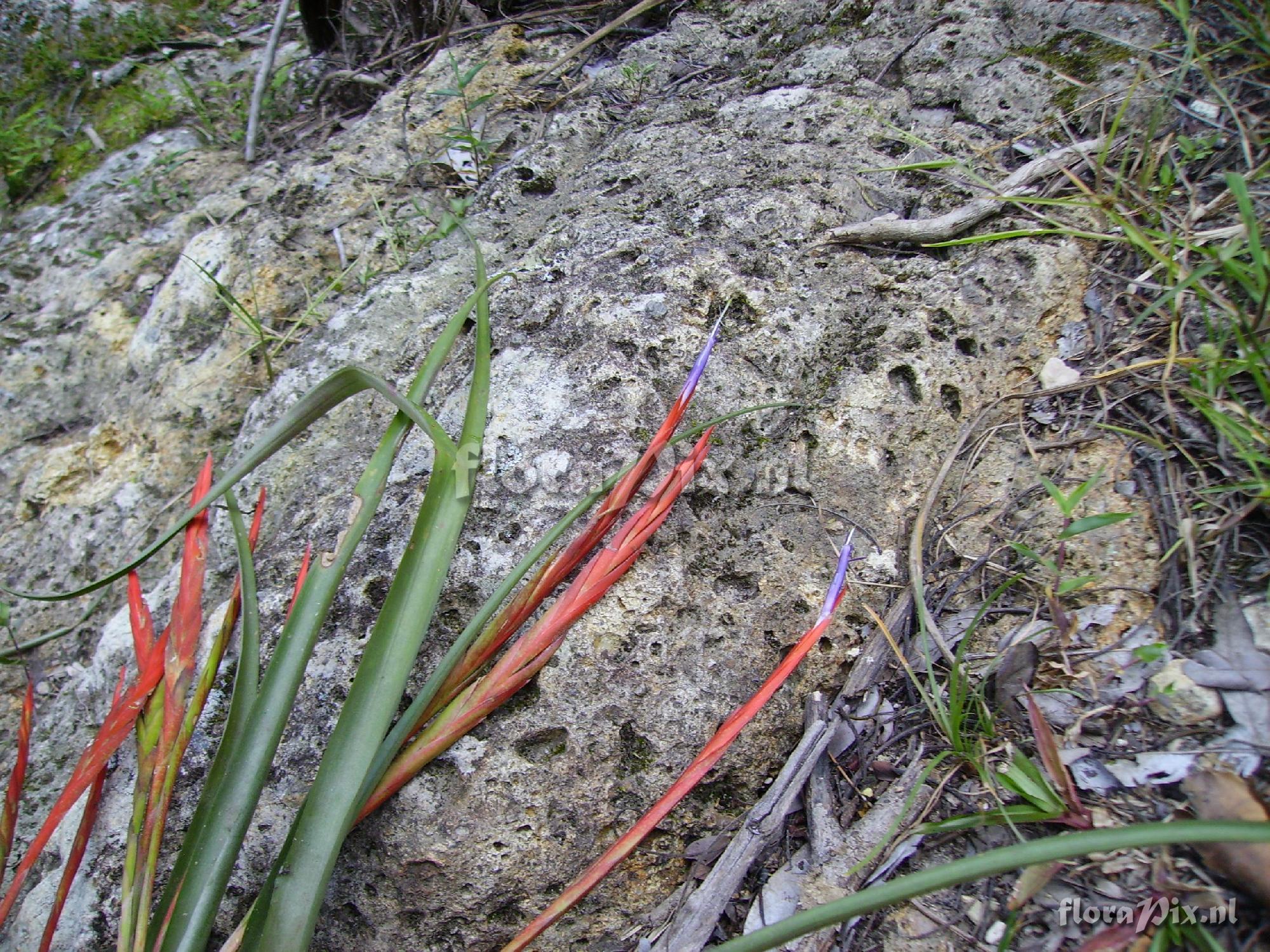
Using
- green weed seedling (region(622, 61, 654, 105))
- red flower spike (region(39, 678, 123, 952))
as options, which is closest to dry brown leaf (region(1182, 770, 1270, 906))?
red flower spike (region(39, 678, 123, 952))

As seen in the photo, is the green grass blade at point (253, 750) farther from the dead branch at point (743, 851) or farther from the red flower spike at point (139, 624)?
the dead branch at point (743, 851)

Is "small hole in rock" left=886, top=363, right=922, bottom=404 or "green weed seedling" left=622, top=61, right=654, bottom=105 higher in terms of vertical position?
"green weed seedling" left=622, top=61, right=654, bottom=105

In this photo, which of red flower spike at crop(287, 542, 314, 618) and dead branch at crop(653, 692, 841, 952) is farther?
red flower spike at crop(287, 542, 314, 618)

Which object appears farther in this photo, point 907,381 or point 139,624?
point 907,381

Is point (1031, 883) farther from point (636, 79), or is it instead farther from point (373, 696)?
point (636, 79)

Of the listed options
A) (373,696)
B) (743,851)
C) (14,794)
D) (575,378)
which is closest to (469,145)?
(575,378)

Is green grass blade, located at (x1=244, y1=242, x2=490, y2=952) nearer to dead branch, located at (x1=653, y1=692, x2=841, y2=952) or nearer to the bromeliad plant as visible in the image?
the bromeliad plant

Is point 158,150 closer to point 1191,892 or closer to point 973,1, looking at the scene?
point 973,1

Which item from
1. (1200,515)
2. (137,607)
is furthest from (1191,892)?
(137,607)
